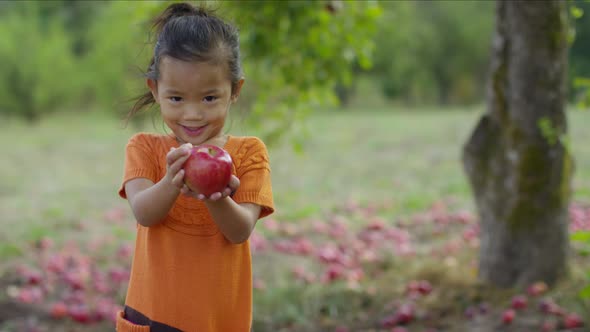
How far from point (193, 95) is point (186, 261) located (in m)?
0.45

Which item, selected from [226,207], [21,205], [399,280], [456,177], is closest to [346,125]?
[456,177]

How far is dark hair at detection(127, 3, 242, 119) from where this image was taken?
1.74 metres

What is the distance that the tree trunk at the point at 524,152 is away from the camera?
4023mm

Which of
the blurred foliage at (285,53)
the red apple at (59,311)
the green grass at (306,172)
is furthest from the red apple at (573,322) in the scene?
the red apple at (59,311)

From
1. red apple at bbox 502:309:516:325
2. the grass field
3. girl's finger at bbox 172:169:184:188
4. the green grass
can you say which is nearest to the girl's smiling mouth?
girl's finger at bbox 172:169:184:188

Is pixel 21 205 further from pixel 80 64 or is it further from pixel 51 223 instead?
pixel 80 64

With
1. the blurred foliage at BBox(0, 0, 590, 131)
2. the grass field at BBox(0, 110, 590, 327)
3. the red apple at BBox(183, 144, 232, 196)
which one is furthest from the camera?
the grass field at BBox(0, 110, 590, 327)

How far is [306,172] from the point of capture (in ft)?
37.4

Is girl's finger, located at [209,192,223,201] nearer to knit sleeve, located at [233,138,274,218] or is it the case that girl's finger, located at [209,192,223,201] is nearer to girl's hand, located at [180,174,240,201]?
girl's hand, located at [180,174,240,201]

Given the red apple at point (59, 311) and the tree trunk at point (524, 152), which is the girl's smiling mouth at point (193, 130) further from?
the red apple at point (59, 311)

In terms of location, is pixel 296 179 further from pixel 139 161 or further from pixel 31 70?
pixel 31 70

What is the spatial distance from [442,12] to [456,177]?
25753 millimetres

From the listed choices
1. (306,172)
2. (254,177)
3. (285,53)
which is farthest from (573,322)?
(306,172)

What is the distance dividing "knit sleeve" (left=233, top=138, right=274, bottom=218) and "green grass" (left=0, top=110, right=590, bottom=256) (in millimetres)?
1976
